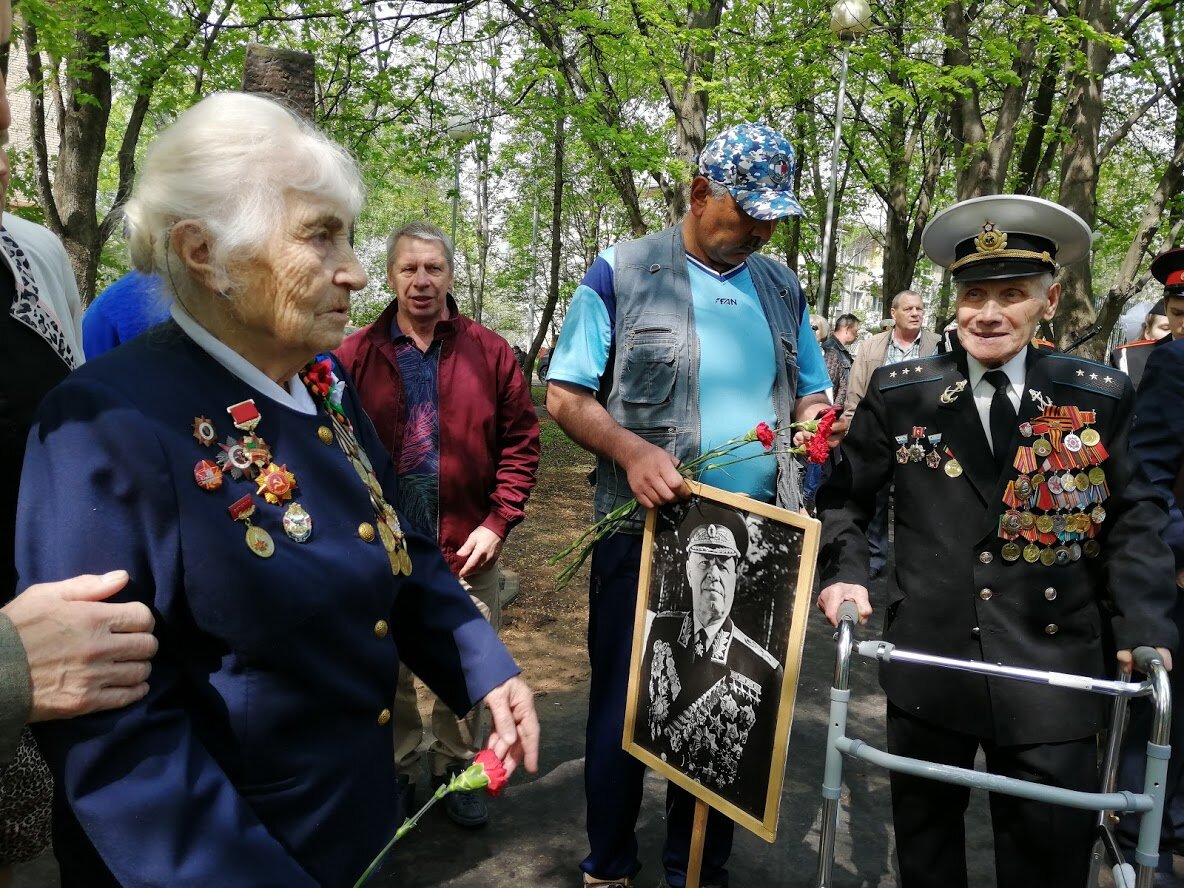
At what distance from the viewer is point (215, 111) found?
5.10ft

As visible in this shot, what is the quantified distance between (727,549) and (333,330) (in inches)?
53.6

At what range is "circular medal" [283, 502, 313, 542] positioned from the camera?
1.47 metres

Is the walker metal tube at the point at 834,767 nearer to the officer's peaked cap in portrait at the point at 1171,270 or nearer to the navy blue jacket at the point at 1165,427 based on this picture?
the navy blue jacket at the point at 1165,427

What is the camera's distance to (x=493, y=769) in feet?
5.43

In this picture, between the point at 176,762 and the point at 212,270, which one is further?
the point at 212,270

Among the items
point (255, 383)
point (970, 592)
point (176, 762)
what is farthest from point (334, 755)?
point (970, 592)

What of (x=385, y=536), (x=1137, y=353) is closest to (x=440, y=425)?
(x=385, y=536)

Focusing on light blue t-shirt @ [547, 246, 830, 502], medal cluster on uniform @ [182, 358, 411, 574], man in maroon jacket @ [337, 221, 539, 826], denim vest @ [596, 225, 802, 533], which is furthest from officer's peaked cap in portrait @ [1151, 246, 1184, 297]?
medal cluster on uniform @ [182, 358, 411, 574]

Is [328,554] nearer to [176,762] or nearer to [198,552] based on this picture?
[198,552]

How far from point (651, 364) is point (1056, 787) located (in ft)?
5.15

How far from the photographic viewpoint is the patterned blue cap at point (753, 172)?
8.80 feet

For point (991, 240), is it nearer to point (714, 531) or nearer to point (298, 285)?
point (714, 531)

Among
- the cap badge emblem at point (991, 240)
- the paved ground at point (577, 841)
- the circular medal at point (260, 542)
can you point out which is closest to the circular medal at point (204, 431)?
the circular medal at point (260, 542)

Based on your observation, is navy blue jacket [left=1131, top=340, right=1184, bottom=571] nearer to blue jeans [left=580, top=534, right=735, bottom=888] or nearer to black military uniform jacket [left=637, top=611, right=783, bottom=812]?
black military uniform jacket [left=637, top=611, right=783, bottom=812]
